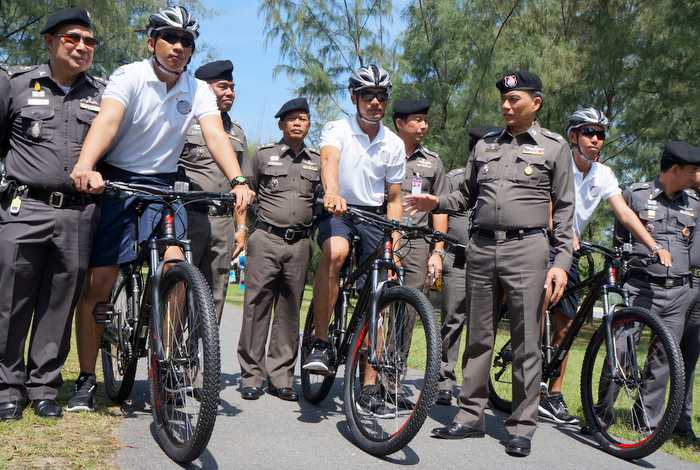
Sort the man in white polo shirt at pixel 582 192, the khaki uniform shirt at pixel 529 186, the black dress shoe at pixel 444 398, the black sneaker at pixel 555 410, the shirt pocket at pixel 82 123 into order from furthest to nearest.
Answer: the black dress shoe at pixel 444 398, the man in white polo shirt at pixel 582 192, the black sneaker at pixel 555 410, the khaki uniform shirt at pixel 529 186, the shirt pocket at pixel 82 123

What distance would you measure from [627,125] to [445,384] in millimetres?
11018

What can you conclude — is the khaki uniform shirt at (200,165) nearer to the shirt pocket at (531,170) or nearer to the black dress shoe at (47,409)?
the black dress shoe at (47,409)

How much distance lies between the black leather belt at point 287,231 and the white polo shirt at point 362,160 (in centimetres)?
80

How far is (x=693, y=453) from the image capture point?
5988 mm

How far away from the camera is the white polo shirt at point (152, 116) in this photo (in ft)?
17.2

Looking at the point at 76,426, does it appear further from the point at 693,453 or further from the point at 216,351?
the point at 693,453

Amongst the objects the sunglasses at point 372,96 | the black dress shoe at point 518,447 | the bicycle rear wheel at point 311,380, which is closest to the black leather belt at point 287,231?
Result: the bicycle rear wheel at point 311,380

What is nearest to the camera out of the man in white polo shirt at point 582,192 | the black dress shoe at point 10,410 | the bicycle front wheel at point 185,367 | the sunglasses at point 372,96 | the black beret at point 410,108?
the bicycle front wheel at point 185,367

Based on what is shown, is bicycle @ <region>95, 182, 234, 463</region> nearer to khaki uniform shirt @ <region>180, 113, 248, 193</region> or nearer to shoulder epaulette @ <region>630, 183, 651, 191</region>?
khaki uniform shirt @ <region>180, 113, 248, 193</region>

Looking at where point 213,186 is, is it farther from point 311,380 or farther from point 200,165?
point 311,380

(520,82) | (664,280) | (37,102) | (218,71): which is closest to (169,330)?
(37,102)

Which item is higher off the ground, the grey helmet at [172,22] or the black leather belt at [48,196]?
the grey helmet at [172,22]

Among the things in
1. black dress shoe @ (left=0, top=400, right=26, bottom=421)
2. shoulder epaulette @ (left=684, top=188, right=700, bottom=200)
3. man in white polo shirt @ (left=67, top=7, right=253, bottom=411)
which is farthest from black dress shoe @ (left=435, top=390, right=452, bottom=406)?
black dress shoe @ (left=0, top=400, right=26, bottom=421)

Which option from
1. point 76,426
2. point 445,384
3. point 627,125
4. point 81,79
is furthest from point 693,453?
point 627,125
